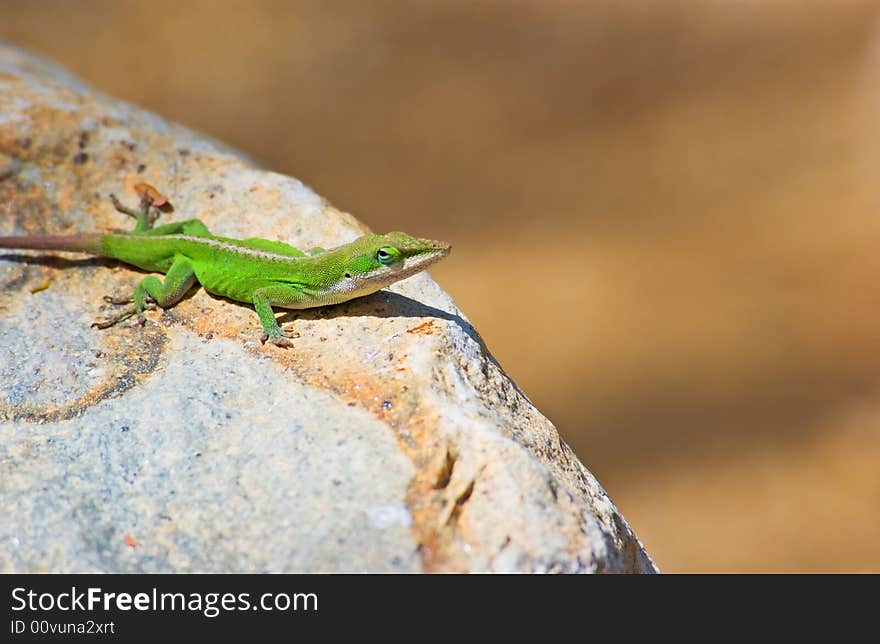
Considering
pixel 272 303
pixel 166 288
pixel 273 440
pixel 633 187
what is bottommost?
pixel 166 288

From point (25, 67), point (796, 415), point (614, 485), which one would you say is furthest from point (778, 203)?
point (25, 67)

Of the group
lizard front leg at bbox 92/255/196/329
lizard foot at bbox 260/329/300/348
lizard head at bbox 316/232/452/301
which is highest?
lizard head at bbox 316/232/452/301

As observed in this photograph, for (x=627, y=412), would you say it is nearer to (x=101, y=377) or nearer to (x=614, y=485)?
(x=614, y=485)

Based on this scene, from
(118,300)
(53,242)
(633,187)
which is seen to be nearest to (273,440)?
(118,300)

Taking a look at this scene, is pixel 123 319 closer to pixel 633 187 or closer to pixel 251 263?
pixel 251 263

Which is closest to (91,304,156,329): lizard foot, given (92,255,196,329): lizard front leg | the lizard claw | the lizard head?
(92,255,196,329): lizard front leg

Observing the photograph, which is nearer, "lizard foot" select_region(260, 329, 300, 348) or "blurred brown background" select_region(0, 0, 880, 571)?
"lizard foot" select_region(260, 329, 300, 348)

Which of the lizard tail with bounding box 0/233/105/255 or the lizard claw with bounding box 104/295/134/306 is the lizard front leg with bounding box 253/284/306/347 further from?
the lizard tail with bounding box 0/233/105/255
